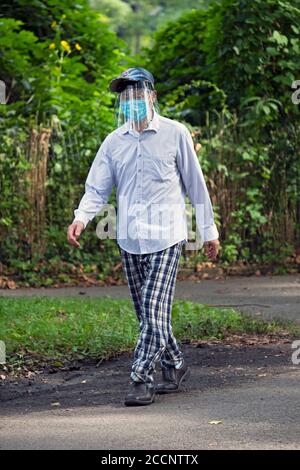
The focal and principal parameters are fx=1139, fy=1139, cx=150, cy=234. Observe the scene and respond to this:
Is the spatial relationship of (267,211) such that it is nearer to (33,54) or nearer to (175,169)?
(33,54)

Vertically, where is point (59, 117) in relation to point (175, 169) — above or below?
above

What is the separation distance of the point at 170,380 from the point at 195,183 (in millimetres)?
1262

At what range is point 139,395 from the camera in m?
6.72

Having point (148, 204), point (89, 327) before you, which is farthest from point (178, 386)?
point (89, 327)

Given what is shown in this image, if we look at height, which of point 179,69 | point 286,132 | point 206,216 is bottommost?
point 206,216

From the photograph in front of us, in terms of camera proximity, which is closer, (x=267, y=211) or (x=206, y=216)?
(x=206, y=216)

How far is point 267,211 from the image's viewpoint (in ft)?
44.9

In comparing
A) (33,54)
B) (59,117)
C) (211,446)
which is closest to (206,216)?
(211,446)

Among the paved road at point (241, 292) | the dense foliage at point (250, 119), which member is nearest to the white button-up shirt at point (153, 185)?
the paved road at point (241, 292)

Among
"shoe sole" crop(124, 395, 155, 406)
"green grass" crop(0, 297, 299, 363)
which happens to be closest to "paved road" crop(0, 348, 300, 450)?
"shoe sole" crop(124, 395, 155, 406)

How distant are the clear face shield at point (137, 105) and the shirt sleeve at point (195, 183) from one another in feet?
0.79
